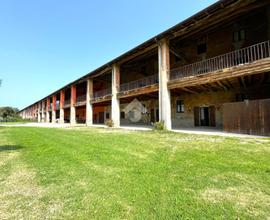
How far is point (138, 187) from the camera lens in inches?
145

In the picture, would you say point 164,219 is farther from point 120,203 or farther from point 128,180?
point 128,180

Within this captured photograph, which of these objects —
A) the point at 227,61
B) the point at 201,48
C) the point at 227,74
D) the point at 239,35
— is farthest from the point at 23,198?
the point at 201,48

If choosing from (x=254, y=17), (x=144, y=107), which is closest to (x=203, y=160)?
(x=254, y=17)

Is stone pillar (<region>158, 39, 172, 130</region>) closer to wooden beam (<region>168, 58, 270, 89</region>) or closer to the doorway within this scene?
wooden beam (<region>168, 58, 270, 89</region>)

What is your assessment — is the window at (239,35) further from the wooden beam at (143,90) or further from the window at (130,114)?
the window at (130,114)

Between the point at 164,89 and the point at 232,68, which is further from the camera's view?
the point at 164,89

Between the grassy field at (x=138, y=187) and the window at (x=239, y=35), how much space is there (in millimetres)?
11988

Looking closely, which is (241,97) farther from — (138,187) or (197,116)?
(138,187)

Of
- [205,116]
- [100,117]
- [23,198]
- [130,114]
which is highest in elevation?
[130,114]

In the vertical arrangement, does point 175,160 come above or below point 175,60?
below

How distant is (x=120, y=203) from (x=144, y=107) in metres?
21.9

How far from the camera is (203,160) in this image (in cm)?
548

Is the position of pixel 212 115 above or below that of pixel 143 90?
below

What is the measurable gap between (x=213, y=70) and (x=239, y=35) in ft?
11.4
